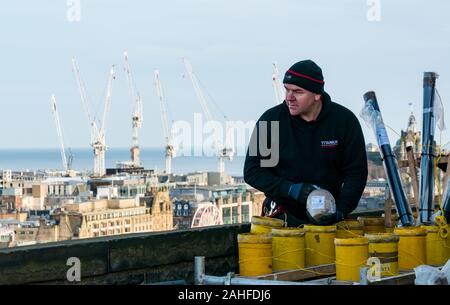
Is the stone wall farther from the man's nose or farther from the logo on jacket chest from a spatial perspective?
the man's nose

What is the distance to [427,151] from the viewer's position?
8.42 meters

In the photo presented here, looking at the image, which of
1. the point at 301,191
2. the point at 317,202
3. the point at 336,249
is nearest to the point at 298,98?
the point at 301,191

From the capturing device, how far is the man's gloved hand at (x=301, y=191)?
7234mm

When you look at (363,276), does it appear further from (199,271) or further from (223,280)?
(199,271)

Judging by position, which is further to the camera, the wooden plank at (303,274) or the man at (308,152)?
the man at (308,152)

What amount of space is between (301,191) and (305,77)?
72cm

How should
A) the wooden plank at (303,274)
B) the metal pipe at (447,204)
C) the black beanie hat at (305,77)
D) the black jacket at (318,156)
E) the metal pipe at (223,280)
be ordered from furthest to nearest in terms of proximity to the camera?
the metal pipe at (447,204), the black jacket at (318,156), the black beanie hat at (305,77), the wooden plank at (303,274), the metal pipe at (223,280)

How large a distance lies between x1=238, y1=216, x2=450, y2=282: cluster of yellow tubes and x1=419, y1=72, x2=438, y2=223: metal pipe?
641 millimetres

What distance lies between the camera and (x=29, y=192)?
196 m

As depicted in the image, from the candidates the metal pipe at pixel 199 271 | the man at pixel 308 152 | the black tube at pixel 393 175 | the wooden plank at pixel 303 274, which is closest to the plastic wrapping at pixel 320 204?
the man at pixel 308 152

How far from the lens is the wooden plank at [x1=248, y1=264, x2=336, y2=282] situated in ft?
22.3

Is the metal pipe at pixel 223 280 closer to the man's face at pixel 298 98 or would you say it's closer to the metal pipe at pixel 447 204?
the man's face at pixel 298 98

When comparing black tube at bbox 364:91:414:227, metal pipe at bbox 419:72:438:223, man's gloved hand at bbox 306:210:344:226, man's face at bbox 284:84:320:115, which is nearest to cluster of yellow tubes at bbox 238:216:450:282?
man's gloved hand at bbox 306:210:344:226
